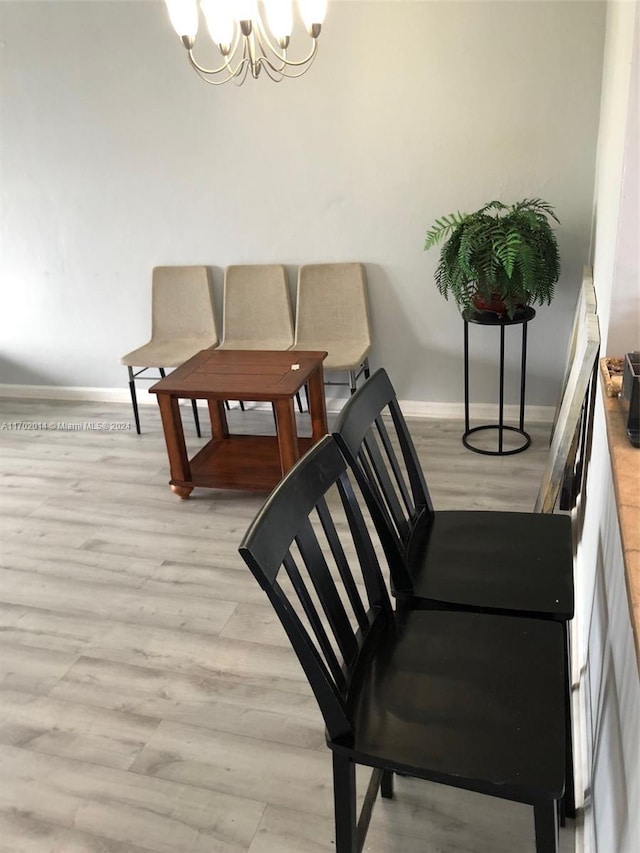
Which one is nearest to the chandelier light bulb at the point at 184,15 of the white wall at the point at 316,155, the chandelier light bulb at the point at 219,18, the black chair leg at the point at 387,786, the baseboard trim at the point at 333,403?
the chandelier light bulb at the point at 219,18

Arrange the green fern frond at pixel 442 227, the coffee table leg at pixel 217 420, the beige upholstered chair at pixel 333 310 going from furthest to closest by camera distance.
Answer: the beige upholstered chair at pixel 333 310, the coffee table leg at pixel 217 420, the green fern frond at pixel 442 227

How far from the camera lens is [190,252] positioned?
3.74 metres

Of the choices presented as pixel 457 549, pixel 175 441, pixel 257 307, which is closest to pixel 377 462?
pixel 457 549

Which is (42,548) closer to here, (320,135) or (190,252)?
(190,252)

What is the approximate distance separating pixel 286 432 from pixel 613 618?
1741mm

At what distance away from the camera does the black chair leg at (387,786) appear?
155 cm

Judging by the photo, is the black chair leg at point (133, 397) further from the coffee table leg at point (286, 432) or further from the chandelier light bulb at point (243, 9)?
the chandelier light bulb at point (243, 9)

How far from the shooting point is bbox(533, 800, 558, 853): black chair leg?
102 cm

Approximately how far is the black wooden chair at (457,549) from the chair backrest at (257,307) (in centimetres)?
205

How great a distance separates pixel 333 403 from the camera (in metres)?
3.79

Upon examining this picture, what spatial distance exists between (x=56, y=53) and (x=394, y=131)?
1.86 meters

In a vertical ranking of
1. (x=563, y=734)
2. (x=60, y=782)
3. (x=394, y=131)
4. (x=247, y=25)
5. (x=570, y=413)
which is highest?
(x=247, y=25)

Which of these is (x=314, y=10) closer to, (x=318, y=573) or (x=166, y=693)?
(x=318, y=573)

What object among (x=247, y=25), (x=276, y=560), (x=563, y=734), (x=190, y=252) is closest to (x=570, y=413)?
(x=563, y=734)
